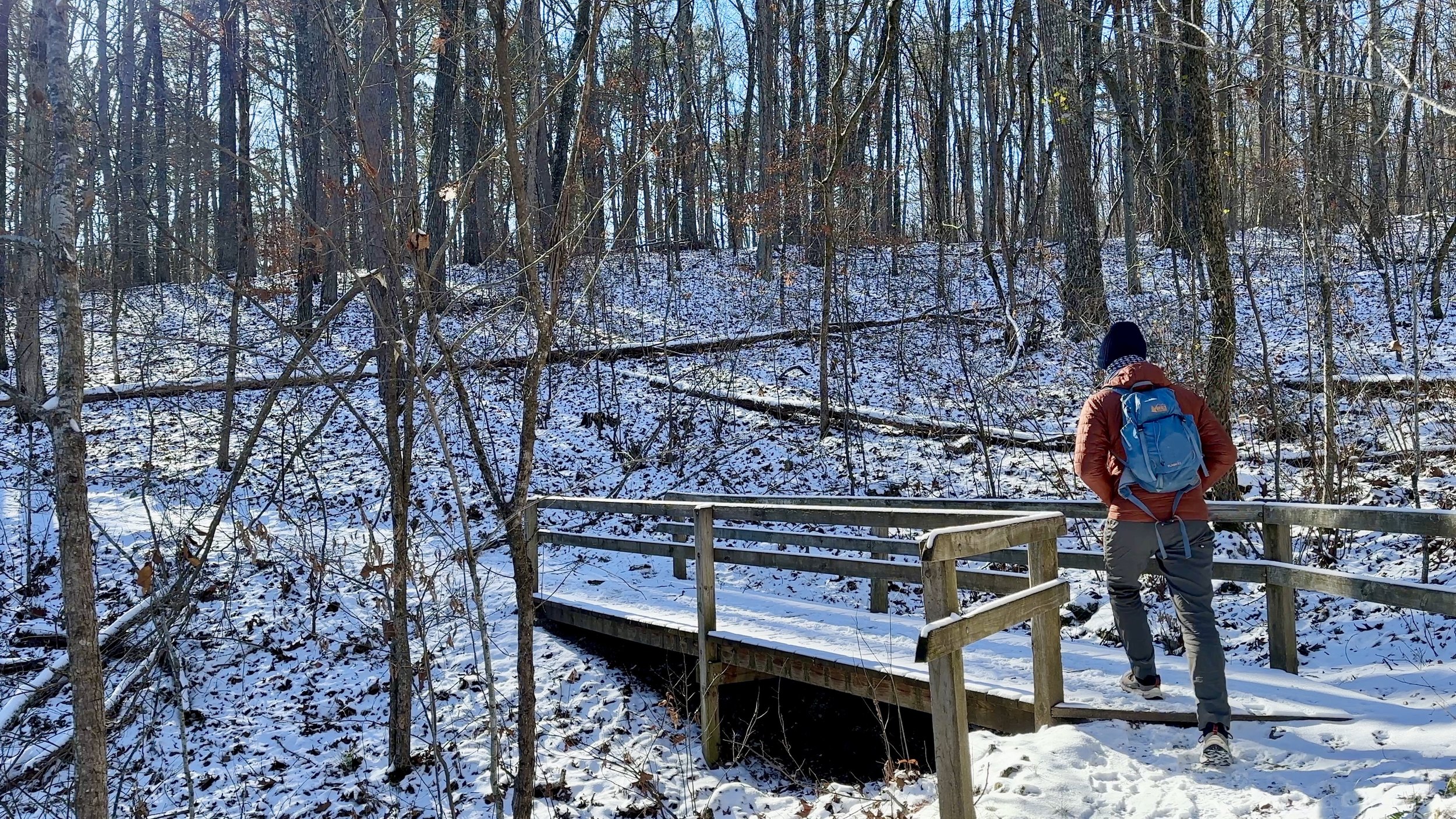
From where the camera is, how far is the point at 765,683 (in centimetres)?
795

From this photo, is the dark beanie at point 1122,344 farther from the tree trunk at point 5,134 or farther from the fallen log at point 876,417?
the tree trunk at point 5,134

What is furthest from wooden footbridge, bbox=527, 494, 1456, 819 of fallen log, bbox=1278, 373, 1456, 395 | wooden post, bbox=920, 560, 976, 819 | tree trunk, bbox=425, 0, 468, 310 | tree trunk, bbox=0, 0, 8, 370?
tree trunk, bbox=0, 0, 8, 370

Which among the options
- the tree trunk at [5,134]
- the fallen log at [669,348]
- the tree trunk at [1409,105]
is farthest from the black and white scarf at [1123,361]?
the fallen log at [669,348]

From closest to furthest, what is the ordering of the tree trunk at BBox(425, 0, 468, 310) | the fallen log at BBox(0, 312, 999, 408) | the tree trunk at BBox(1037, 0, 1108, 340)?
the tree trunk at BBox(425, 0, 468, 310) < the tree trunk at BBox(1037, 0, 1108, 340) < the fallen log at BBox(0, 312, 999, 408)

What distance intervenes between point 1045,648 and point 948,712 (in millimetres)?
1024

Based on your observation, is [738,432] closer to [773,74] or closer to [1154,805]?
[1154,805]

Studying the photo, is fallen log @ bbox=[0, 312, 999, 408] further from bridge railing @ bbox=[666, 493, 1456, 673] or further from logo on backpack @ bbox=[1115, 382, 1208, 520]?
logo on backpack @ bbox=[1115, 382, 1208, 520]

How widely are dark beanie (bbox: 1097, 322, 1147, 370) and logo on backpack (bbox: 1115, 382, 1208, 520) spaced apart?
0.79ft

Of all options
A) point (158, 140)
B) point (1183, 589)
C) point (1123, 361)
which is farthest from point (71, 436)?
point (158, 140)

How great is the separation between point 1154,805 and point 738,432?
11168 millimetres

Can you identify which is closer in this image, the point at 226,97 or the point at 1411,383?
the point at 1411,383

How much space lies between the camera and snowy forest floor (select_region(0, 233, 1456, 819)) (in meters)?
4.38

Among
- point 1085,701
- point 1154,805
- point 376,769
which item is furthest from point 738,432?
point 1154,805

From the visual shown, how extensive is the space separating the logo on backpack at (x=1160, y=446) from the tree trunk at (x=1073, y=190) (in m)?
10.3
